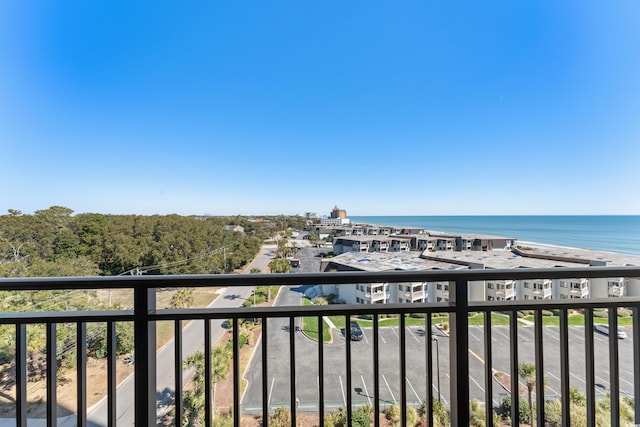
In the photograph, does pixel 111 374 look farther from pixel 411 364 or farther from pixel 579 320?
pixel 579 320

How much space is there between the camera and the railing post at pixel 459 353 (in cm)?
93

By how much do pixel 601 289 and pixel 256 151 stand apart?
527cm

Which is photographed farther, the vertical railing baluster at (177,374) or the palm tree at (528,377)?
the palm tree at (528,377)

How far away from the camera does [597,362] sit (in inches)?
40.3

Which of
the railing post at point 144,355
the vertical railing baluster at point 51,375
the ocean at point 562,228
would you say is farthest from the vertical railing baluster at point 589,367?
the vertical railing baluster at point 51,375

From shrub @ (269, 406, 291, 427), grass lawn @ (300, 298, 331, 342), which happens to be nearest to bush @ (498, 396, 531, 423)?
grass lawn @ (300, 298, 331, 342)

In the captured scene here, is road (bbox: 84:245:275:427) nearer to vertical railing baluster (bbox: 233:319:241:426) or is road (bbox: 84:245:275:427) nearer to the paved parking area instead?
vertical railing baluster (bbox: 233:319:241:426)

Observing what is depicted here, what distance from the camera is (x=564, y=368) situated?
100 centimetres

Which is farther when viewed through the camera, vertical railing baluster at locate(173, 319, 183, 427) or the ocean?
the ocean

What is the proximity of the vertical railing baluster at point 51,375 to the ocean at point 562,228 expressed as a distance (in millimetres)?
3090

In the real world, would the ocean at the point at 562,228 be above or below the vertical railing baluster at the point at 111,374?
above

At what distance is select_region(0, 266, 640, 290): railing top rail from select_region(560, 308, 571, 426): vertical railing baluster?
203mm

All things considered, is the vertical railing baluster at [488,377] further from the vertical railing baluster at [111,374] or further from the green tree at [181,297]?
the vertical railing baluster at [111,374]

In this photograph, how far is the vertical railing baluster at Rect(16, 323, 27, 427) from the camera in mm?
890
